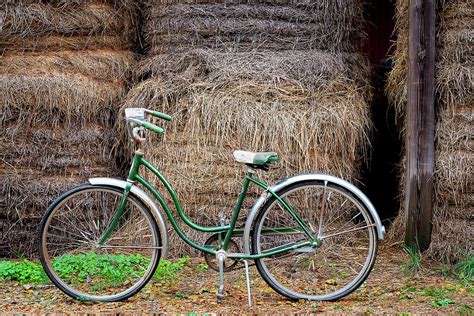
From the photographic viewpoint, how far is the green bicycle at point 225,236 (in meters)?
3.75

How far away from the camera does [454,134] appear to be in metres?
4.62

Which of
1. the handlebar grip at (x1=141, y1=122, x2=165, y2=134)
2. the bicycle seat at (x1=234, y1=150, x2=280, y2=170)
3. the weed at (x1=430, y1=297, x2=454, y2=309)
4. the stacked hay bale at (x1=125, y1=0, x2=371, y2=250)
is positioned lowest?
the weed at (x1=430, y1=297, x2=454, y2=309)

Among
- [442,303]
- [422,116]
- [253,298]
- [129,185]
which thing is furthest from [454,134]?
[129,185]

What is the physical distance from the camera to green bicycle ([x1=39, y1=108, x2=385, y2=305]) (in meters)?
3.75

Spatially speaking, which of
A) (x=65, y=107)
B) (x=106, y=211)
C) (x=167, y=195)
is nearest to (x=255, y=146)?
A: (x=167, y=195)

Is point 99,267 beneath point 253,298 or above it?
above

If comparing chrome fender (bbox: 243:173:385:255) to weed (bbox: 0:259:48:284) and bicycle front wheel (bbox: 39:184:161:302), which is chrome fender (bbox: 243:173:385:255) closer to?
bicycle front wheel (bbox: 39:184:161:302)

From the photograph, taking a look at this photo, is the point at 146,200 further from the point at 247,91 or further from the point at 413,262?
the point at 413,262

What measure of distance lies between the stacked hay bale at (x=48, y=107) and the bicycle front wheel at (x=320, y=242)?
1.51m

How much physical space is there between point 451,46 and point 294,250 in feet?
6.10

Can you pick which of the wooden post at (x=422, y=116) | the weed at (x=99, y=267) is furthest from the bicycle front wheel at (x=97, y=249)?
the wooden post at (x=422, y=116)

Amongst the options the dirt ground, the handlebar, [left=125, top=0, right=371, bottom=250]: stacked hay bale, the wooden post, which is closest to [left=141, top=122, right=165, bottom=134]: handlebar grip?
the handlebar

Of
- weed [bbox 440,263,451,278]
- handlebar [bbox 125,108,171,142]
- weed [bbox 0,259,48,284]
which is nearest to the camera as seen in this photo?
handlebar [bbox 125,108,171,142]

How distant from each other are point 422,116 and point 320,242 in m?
1.39
